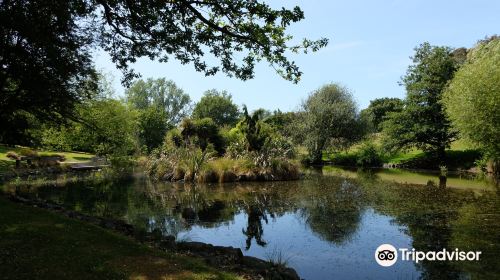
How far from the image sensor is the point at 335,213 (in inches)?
542

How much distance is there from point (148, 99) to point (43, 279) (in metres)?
84.2

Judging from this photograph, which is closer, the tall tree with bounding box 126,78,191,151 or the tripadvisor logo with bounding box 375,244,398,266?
the tripadvisor logo with bounding box 375,244,398,266

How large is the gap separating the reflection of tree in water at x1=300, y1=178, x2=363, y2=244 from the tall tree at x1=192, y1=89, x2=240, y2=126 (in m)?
62.7

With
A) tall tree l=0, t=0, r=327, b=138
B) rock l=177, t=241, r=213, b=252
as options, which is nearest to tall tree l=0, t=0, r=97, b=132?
tall tree l=0, t=0, r=327, b=138

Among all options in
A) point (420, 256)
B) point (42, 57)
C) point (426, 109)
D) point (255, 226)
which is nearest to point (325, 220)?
point (255, 226)

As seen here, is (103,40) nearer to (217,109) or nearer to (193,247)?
(193,247)

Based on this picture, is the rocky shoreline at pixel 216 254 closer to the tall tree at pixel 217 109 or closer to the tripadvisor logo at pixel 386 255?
the tripadvisor logo at pixel 386 255

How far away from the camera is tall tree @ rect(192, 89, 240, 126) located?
81.4m

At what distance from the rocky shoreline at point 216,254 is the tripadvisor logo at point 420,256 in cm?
265

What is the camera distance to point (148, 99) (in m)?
87.0

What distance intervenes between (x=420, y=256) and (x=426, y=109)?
33.2 m

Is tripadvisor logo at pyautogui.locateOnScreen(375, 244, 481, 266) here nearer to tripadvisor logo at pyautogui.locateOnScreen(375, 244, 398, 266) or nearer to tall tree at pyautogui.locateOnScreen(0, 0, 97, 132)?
tripadvisor logo at pyautogui.locateOnScreen(375, 244, 398, 266)

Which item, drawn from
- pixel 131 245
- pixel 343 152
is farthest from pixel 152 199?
pixel 343 152

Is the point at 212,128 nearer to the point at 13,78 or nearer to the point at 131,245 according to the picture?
the point at 13,78
